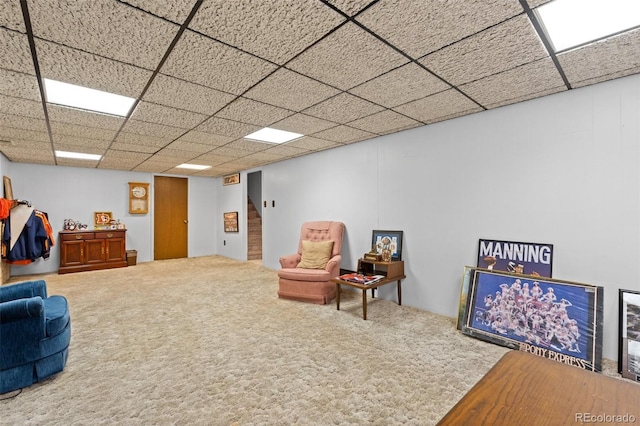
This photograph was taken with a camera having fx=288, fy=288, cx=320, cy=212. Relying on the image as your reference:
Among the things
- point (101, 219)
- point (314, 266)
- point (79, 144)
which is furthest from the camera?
point (101, 219)

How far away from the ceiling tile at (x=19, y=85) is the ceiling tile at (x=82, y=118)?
29 centimetres

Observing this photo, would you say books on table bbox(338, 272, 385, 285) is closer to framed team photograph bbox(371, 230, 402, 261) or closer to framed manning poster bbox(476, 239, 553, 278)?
framed team photograph bbox(371, 230, 402, 261)

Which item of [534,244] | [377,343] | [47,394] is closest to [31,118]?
[47,394]

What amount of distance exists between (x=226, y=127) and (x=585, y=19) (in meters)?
3.46

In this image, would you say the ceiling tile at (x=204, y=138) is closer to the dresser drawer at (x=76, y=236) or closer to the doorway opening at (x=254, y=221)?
the doorway opening at (x=254, y=221)

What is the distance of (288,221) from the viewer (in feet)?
19.6

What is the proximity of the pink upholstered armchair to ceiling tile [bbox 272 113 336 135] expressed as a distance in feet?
5.42

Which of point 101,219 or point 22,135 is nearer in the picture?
point 22,135

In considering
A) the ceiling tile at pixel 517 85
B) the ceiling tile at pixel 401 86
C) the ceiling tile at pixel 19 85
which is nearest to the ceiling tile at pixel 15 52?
the ceiling tile at pixel 19 85

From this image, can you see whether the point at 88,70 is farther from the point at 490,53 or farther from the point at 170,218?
the point at 170,218

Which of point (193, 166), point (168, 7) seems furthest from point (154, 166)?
point (168, 7)

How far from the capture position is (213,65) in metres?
2.19

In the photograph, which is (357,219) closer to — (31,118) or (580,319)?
(580,319)

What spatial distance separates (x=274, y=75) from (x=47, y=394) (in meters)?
2.92
